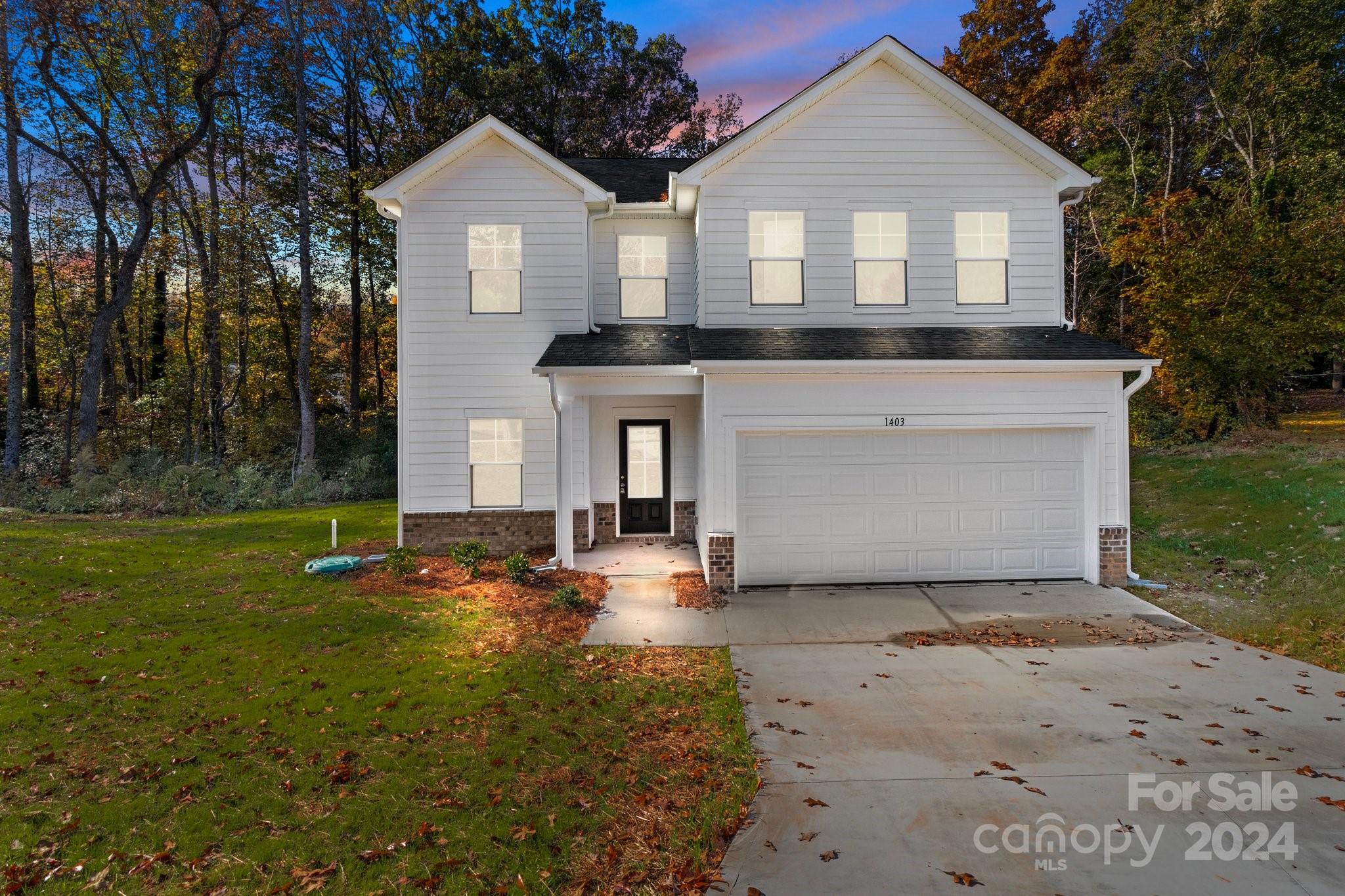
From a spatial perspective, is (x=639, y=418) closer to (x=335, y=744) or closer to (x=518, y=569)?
(x=518, y=569)

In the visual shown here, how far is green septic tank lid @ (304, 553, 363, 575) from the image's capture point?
9.91 metres

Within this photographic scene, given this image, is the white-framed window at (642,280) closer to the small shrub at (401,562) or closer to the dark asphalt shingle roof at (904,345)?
the dark asphalt shingle roof at (904,345)

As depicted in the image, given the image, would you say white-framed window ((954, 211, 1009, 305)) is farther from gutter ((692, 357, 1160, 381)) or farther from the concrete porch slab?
the concrete porch slab

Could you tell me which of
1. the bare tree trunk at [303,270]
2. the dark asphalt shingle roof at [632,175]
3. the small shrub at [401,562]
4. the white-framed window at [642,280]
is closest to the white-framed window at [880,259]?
the white-framed window at [642,280]

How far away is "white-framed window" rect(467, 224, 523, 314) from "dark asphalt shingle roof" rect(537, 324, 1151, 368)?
1.33m

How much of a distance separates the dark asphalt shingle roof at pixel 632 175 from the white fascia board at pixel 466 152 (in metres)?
0.58

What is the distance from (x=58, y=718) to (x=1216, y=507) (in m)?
16.9

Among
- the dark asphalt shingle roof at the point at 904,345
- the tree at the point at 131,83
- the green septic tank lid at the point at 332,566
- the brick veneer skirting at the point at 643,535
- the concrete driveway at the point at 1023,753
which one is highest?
the tree at the point at 131,83

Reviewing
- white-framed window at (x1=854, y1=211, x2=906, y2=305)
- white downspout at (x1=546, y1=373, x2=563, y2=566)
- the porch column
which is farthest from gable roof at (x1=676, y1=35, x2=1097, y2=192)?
the porch column

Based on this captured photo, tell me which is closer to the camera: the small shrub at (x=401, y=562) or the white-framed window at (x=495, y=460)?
the small shrub at (x=401, y=562)

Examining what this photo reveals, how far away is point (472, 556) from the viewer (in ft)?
32.4

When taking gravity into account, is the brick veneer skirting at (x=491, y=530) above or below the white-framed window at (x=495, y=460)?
below

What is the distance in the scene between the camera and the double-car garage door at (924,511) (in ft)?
30.9

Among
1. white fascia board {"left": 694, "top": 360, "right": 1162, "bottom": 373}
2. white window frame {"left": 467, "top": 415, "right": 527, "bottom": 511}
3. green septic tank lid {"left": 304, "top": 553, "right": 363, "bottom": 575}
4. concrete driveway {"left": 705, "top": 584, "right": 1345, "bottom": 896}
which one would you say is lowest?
concrete driveway {"left": 705, "top": 584, "right": 1345, "bottom": 896}
